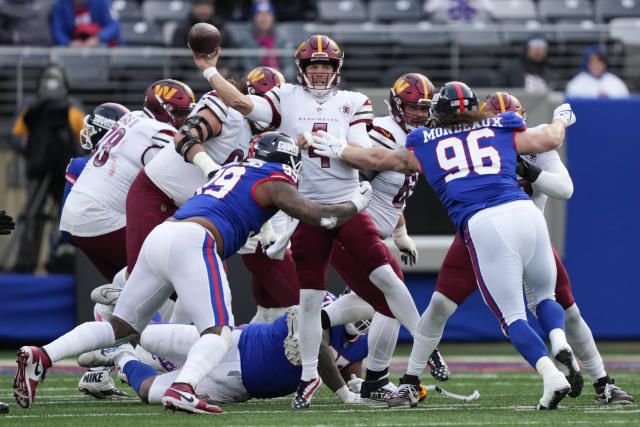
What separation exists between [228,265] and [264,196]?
4.46 m

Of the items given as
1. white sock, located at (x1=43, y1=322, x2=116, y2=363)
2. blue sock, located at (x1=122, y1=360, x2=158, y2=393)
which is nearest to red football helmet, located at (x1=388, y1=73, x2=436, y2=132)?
blue sock, located at (x1=122, y1=360, x2=158, y2=393)

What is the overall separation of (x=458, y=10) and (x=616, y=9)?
212 cm

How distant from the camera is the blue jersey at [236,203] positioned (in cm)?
583

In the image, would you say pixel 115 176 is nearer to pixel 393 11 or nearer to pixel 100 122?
pixel 100 122

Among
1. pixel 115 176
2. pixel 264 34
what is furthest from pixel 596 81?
pixel 115 176

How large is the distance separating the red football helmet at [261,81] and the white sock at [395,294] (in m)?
1.48

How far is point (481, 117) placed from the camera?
5.95 metres

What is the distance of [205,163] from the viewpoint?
6363 millimetres

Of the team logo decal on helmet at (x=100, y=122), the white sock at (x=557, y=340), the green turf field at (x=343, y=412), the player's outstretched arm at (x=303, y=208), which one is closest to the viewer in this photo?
the green turf field at (x=343, y=412)

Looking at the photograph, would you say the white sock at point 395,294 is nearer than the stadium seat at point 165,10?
Yes

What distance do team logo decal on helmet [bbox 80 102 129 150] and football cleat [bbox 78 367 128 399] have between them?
1.67 m

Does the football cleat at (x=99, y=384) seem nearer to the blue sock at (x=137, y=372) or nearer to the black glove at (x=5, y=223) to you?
the blue sock at (x=137, y=372)

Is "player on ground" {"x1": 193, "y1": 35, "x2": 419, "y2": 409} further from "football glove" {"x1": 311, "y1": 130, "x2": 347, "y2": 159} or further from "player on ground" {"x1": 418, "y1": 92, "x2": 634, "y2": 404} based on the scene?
"player on ground" {"x1": 418, "y1": 92, "x2": 634, "y2": 404}

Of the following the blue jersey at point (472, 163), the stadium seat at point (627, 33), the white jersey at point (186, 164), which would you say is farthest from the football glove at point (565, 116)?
the stadium seat at point (627, 33)
